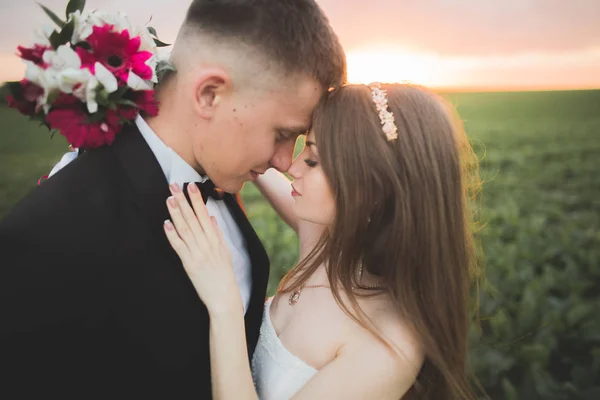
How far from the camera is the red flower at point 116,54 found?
1.92 metres

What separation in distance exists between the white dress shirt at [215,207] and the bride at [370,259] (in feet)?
0.58

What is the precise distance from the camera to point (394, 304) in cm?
217

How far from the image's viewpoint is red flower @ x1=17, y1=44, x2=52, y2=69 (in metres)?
1.86

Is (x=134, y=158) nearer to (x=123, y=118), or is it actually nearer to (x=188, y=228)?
(x=123, y=118)

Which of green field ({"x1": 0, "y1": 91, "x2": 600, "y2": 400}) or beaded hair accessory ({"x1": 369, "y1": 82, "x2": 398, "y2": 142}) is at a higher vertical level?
beaded hair accessory ({"x1": 369, "y1": 82, "x2": 398, "y2": 142})

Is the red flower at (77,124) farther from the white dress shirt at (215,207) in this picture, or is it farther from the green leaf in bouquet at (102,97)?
the white dress shirt at (215,207)

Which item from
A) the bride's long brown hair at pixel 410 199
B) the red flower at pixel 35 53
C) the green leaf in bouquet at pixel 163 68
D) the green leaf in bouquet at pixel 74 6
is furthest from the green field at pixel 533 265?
the red flower at pixel 35 53

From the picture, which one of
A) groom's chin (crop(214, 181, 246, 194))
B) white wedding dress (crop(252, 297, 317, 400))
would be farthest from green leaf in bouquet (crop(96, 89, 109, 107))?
white wedding dress (crop(252, 297, 317, 400))

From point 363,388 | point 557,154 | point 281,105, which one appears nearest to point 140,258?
point 281,105

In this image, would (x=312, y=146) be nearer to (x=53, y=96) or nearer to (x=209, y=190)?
(x=209, y=190)

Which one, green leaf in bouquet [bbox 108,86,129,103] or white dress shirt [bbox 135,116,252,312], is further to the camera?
white dress shirt [bbox 135,116,252,312]

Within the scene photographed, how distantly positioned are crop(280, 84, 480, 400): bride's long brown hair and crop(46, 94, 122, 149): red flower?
2.67 ft

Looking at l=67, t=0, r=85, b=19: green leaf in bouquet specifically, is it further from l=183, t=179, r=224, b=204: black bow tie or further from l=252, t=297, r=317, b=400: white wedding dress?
l=252, t=297, r=317, b=400: white wedding dress

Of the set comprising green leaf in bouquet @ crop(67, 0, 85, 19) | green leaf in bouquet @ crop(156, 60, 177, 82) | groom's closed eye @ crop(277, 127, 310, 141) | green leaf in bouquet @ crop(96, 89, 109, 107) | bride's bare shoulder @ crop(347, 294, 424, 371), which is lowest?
bride's bare shoulder @ crop(347, 294, 424, 371)
